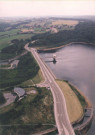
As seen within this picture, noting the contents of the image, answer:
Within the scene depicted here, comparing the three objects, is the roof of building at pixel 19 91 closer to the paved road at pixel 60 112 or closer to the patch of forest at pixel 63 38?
the paved road at pixel 60 112

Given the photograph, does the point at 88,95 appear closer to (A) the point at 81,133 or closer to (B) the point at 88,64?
(A) the point at 81,133

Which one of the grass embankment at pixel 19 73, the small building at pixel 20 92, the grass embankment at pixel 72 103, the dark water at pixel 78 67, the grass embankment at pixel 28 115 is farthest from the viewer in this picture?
the dark water at pixel 78 67

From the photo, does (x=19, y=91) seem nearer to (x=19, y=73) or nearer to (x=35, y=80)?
(x=35, y=80)

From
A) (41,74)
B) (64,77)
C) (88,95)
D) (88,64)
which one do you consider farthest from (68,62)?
(88,95)

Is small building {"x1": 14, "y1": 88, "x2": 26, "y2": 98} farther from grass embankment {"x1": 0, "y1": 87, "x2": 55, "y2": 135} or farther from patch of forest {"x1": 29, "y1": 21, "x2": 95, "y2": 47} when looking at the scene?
patch of forest {"x1": 29, "y1": 21, "x2": 95, "y2": 47}

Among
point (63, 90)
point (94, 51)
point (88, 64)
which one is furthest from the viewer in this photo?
point (94, 51)

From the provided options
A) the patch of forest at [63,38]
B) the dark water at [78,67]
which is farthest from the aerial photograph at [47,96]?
the patch of forest at [63,38]
